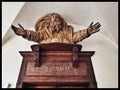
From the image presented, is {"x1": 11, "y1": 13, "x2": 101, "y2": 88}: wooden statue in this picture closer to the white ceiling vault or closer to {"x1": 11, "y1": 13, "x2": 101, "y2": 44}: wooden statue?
{"x1": 11, "y1": 13, "x2": 101, "y2": 44}: wooden statue

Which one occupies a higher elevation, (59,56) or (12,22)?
(12,22)

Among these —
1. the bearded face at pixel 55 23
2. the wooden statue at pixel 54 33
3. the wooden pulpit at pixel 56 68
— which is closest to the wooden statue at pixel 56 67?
the wooden pulpit at pixel 56 68

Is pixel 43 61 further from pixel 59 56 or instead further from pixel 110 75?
pixel 110 75

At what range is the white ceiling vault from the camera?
4219 millimetres

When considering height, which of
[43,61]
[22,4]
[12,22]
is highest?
[22,4]

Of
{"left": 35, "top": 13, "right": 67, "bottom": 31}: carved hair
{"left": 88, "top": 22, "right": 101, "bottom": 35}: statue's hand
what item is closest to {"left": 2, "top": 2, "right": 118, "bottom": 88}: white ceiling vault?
{"left": 35, "top": 13, "right": 67, "bottom": 31}: carved hair

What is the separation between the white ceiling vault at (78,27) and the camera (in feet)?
13.8

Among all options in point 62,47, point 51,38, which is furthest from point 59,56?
point 51,38

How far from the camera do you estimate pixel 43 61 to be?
191 centimetres

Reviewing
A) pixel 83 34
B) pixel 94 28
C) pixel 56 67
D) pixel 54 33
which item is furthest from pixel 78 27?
pixel 56 67

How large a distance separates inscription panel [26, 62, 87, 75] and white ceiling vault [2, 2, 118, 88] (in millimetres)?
2329

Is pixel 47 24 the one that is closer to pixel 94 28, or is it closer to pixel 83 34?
pixel 83 34

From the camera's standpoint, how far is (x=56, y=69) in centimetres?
186

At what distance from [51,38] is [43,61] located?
1.50 ft
